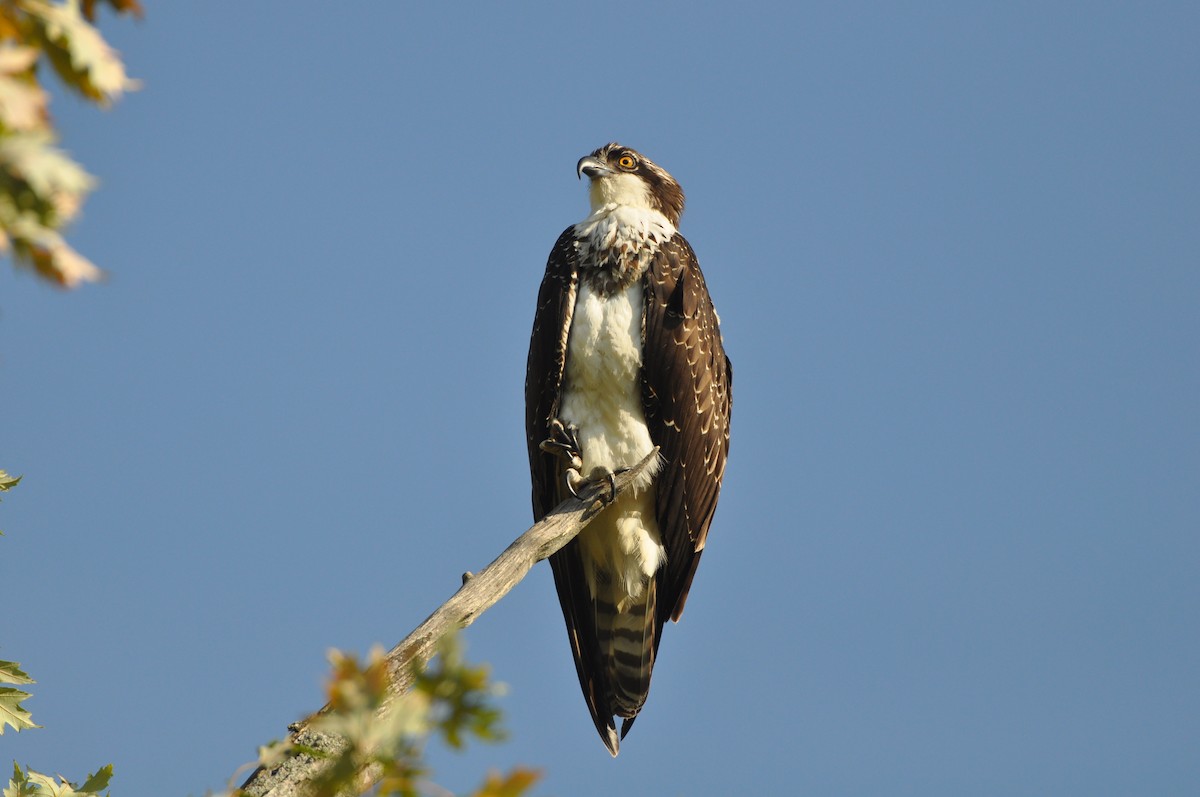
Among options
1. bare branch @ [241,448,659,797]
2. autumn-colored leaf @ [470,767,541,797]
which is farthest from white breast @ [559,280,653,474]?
autumn-colored leaf @ [470,767,541,797]

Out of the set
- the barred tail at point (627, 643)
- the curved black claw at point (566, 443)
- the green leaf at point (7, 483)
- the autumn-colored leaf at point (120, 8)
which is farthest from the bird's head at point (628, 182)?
the autumn-colored leaf at point (120, 8)

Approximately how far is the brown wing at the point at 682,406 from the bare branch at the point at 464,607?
22cm

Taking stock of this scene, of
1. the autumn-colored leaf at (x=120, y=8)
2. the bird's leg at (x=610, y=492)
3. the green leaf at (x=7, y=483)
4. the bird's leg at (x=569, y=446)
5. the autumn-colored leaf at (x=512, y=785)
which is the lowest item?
the autumn-colored leaf at (x=512, y=785)

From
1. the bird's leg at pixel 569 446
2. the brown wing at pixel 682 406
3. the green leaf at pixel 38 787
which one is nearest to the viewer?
the green leaf at pixel 38 787

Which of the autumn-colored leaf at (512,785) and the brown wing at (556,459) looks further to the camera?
the brown wing at (556,459)

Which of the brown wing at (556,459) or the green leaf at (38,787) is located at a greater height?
the brown wing at (556,459)

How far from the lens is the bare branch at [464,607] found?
382cm

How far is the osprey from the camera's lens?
23.3ft

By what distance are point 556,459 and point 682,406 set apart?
77 centimetres

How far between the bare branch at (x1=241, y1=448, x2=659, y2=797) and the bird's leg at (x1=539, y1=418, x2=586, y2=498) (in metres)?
0.10

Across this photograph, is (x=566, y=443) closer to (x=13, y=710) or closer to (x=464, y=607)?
(x=464, y=607)

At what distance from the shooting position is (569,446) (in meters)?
7.06

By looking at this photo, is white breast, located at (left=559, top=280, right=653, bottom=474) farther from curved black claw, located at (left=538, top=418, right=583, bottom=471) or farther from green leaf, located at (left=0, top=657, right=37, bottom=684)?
green leaf, located at (left=0, top=657, right=37, bottom=684)

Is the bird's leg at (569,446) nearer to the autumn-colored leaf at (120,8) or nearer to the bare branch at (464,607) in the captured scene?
the bare branch at (464,607)
